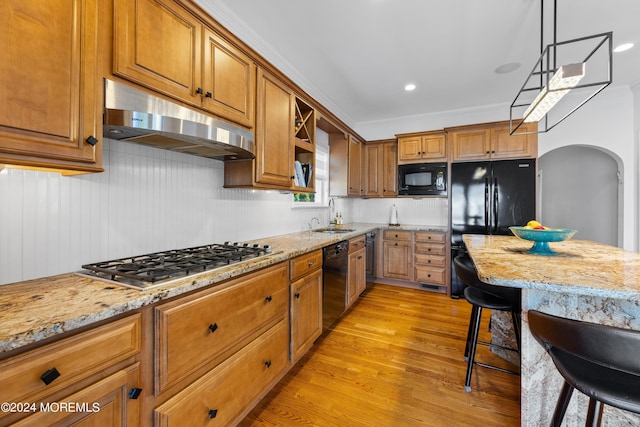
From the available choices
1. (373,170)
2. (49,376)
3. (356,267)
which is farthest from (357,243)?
(49,376)

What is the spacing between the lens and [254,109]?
2.01 m

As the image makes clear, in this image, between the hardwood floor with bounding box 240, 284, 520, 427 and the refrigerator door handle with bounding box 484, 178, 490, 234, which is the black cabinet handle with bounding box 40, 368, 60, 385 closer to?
the hardwood floor with bounding box 240, 284, 520, 427

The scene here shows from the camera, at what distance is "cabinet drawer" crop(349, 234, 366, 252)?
3141mm

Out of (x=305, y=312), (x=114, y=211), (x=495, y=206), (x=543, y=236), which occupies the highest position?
(x=495, y=206)

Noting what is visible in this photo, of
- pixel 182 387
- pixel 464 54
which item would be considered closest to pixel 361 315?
pixel 182 387

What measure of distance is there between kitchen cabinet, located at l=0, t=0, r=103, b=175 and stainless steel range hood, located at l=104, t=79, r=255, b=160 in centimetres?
7

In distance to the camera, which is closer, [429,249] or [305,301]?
[305,301]

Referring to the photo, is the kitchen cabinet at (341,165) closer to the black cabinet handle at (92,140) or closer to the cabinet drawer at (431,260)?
the cabinet drawer at (431,260)

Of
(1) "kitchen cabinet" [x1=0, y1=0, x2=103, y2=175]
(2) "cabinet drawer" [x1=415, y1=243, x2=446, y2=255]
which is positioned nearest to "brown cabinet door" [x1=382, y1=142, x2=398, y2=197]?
(2) "cabinet drawer" [x1=415, y1=243, x2=446, y2=255]

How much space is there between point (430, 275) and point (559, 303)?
9.13 feet

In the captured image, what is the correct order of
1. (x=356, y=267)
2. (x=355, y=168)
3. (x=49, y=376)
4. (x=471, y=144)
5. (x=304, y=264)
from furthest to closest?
(x=355, y=168) → (x=471, y=144) → (x=356, y=267) → (x=304, y=264) → (x=49, y=376)

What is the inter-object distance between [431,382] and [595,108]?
4.39 meters

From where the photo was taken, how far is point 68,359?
31.1 inches

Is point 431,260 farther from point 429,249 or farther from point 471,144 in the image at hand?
point 471,144
